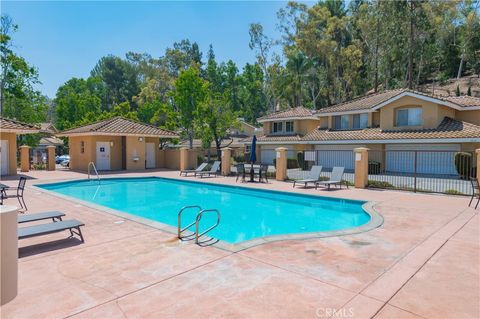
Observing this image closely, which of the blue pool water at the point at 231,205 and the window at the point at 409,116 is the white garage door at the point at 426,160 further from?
the blue pool water at the point at 231,205

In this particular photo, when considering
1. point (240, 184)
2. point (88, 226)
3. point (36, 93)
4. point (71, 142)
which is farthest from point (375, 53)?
point (88, 226)

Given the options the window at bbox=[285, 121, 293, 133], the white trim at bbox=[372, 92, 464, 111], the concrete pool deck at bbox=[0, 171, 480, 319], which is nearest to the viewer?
the concrete pool deck at bbox=[0, 171, 480, 319]

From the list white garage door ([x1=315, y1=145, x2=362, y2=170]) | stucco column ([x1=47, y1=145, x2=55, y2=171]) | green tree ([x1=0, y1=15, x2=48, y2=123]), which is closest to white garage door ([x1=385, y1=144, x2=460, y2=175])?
white garage door ([x1=315, y1=145, x2=362, y2=170])

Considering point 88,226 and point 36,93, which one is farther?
point 36,93

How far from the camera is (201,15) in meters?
21.0

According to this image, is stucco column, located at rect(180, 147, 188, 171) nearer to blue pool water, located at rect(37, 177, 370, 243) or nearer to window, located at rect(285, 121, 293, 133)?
blue pool water, located at rect(37, 177, 370, 243)

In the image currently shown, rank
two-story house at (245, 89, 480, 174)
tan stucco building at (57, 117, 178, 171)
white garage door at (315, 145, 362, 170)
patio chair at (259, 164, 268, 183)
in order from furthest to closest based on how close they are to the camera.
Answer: white garage door at (315, 145, 362, 170) → tan stucco building at (57, 117, 178, 171) → two-story house at (245, 89, 480, 174) → patio chair at (259, 164, 268, 183)

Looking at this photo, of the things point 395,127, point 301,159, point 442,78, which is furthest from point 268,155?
point 442,78

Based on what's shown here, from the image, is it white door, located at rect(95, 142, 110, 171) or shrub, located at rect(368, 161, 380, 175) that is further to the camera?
white door, located at rect(95, 142, 110, 171)

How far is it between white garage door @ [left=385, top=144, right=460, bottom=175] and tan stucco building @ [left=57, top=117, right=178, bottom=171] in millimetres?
19020

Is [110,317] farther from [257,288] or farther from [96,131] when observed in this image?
[96,131]

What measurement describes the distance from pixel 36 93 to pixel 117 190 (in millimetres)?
24845

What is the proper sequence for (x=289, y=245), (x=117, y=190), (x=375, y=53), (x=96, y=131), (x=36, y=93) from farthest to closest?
(x=375, y=53) → (x=36, y=93) → (x=96, y=131) → (x=117, y=190) → (x=289, y=245)

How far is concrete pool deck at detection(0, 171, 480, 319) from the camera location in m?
3.90
